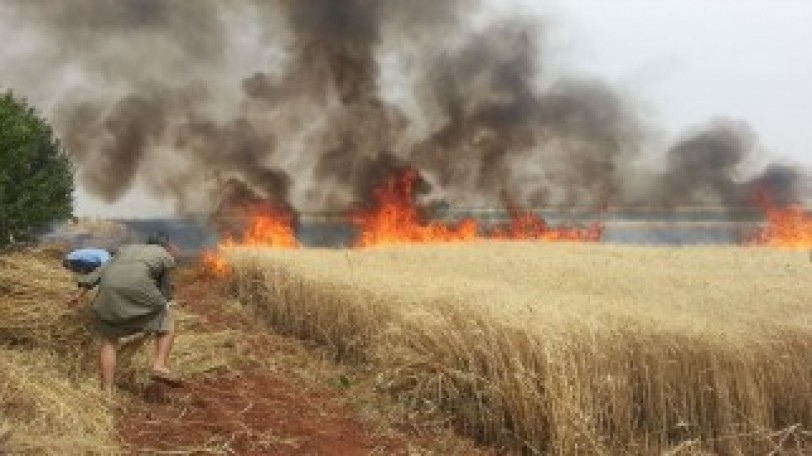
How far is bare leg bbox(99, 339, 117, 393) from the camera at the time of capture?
9.99 metres

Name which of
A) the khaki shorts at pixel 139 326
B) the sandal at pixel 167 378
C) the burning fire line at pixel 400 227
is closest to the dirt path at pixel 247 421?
the sandal at pixel 167 378

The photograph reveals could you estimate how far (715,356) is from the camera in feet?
29.5

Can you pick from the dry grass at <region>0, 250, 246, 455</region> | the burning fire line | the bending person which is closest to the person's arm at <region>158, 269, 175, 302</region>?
the bending person

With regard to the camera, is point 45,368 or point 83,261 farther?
point 83,261

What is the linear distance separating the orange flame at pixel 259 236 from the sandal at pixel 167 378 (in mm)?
10690

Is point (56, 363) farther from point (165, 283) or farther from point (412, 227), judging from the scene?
point (412, 227)

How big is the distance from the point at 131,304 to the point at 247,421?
1.91 metres

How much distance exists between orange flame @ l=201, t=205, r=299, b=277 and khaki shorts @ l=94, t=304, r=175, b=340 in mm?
10598

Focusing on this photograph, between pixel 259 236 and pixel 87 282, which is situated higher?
pixel 87 282

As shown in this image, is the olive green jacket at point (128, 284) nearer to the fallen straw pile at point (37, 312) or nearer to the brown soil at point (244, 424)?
the fallen straw pile at point (37, 312)

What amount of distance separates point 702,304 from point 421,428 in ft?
12.7

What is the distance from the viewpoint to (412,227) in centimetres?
3769

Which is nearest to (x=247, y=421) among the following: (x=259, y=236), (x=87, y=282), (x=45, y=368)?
(x=45, y=368)

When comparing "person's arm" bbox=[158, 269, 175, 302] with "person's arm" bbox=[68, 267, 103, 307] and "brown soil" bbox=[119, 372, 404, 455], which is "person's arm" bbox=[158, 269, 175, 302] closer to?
"person's arm" bbox=[68, 267, 103, 307]
